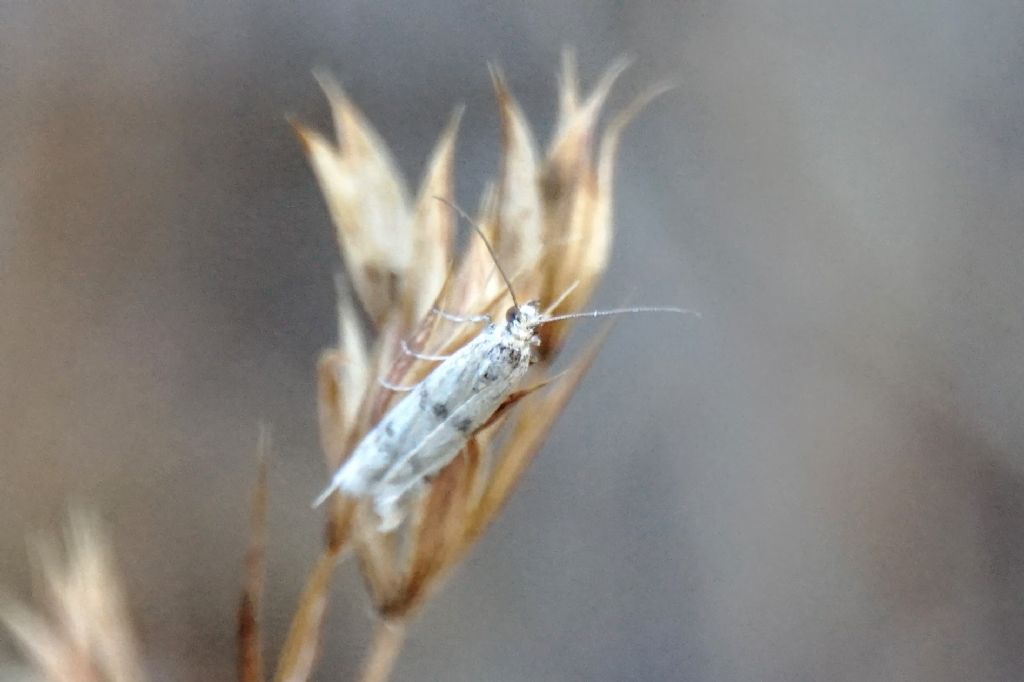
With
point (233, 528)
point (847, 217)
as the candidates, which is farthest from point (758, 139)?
point (233, 528)

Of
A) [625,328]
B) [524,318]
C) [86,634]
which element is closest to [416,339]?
[524,318]

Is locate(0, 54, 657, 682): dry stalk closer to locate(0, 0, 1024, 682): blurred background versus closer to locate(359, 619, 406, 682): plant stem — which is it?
locate(359, 619, 406, 682): plant stem

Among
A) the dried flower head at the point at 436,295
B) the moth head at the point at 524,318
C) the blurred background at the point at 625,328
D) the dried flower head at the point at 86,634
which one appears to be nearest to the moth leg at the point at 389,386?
the dried flower head at the point at 436,295

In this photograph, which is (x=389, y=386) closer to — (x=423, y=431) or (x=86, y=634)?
(x=423, y=431)

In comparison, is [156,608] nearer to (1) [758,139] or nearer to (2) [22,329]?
(2) [22,329]

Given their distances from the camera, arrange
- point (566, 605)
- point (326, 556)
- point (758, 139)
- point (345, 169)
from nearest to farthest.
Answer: point (326, 556)
point (345, 169)
point (566, 605)
point (758, 139)

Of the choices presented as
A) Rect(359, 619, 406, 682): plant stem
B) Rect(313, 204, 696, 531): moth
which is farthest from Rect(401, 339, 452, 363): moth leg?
Rect(359, 619, 406, 682): plant stem
